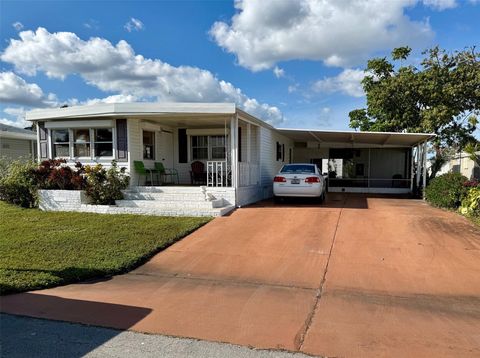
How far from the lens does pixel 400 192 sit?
19.3 m

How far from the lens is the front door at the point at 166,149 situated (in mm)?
14977

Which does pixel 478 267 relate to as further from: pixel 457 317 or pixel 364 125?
pixel 364 125

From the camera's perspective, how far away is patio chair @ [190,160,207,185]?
14.3m

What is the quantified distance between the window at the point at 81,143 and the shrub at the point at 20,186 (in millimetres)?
1492

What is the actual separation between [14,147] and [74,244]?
1536cm

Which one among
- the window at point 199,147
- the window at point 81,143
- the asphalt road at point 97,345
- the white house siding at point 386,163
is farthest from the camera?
the white house siding at point 386,163

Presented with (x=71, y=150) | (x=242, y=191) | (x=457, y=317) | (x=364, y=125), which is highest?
(x=364, y=125)

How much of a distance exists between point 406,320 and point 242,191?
27.5ft

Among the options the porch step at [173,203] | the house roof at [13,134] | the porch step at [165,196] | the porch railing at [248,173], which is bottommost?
the porch step at [173,203]

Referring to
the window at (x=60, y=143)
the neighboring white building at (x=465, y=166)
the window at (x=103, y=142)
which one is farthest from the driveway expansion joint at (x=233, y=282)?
the neighboring white building at (x=465, y=166)

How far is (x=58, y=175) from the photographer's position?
484 inches

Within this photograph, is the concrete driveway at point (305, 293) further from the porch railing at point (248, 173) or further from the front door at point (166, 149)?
the front door at point (166, 149)

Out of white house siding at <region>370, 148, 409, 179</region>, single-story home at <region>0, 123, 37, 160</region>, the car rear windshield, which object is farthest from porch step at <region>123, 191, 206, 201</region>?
white house siding at <region>370, 148, 409, 179</region>

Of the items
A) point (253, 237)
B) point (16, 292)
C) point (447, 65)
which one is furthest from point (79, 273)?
point (447, 65)
